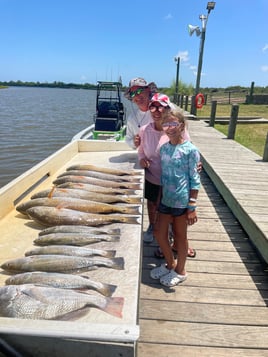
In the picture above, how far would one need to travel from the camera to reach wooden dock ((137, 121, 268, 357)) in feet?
7.95

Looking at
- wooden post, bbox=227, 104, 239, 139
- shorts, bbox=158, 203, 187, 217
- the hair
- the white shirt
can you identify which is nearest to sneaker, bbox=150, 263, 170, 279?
shorts, bbox=158, 203, 187, 217

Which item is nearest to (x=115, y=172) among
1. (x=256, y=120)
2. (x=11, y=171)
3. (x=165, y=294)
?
(x=165, y=294)

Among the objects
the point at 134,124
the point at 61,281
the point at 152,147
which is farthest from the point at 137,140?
the point at 61,281

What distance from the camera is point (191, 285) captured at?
311 cm

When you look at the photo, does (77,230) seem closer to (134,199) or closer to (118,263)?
(118,263)

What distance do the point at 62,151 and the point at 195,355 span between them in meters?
3.22

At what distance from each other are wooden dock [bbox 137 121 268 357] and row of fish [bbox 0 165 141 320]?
92 centimetres

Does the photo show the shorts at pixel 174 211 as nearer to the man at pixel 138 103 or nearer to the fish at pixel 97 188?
the fish at pixel 97 188

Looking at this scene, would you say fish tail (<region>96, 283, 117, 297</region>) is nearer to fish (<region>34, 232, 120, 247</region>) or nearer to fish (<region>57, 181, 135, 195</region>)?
fish (<region>34, 232, 120, 247</region>)

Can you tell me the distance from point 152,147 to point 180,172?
2.06ft

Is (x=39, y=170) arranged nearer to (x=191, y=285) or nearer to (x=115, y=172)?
(x=115, y=172)

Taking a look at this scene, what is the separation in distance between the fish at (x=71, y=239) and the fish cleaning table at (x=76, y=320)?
5 centimetres

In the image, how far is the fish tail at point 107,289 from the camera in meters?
1.63

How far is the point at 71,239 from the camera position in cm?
220
